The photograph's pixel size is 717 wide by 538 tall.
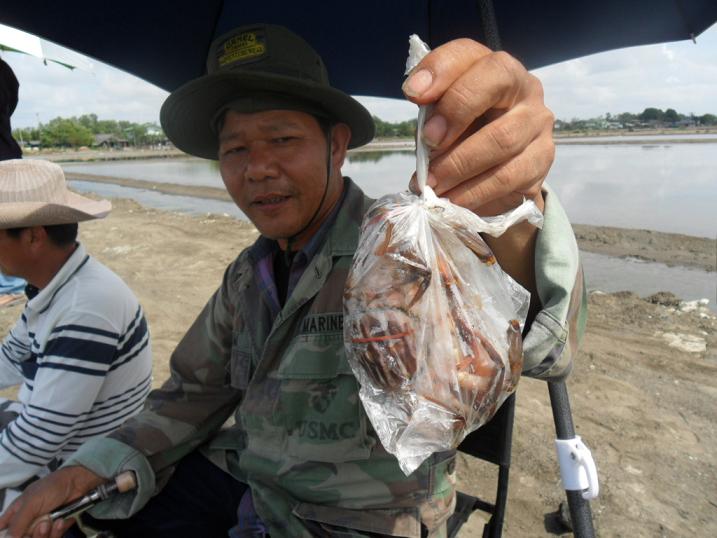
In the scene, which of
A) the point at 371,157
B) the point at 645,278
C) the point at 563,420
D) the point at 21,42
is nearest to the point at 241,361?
the point at 563,420

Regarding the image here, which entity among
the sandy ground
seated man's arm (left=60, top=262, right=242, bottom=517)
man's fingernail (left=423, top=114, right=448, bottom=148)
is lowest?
the sandy ground

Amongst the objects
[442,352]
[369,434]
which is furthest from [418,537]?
[442,352]

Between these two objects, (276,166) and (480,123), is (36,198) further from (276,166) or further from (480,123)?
(480,123)

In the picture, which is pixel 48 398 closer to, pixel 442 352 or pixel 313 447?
pixel 313 447

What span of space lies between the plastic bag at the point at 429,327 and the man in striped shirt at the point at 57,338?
1.55 metres

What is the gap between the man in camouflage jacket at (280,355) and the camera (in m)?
1.42

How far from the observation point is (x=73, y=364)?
1.96 m

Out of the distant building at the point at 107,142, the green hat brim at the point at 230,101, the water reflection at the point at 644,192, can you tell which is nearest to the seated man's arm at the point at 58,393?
the green hat brim at the point at 230,101

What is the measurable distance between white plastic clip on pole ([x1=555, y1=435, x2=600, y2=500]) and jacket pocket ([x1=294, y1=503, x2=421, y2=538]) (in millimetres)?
464

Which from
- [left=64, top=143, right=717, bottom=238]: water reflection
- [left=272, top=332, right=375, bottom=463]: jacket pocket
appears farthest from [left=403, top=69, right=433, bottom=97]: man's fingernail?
[left=64, top=143, right=717, bottom=238]: water reflection

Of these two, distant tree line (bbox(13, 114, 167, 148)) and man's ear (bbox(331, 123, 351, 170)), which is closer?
man's ear (bbox(331, 123, 351, 170))

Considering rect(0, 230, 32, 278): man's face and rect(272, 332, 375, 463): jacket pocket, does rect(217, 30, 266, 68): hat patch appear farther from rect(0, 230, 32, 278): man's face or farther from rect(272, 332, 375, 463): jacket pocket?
rect(0, 230, 32, 278): man's face

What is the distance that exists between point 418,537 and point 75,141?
97631 mm

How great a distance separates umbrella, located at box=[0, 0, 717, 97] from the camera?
5.42ft
